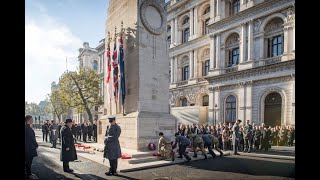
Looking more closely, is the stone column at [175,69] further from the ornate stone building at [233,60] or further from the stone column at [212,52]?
the stone column at [212,52]

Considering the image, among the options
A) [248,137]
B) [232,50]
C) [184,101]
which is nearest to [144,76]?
[248,137]

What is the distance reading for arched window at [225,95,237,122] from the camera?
85.5ft

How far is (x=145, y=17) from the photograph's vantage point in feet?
42.0

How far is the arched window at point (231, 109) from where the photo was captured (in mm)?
26050

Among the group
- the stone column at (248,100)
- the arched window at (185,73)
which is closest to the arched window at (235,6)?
the stone column at (248,100)

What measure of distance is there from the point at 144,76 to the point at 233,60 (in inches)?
706

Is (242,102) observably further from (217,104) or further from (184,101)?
(184,101)

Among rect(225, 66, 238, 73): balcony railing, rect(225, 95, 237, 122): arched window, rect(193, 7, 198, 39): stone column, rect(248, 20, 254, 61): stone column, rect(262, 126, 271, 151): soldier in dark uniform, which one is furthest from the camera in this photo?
rect(193, 7, 198, 39): stone column

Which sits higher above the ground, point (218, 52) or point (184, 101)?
point (218, 52)

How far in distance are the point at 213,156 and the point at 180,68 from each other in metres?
23.4

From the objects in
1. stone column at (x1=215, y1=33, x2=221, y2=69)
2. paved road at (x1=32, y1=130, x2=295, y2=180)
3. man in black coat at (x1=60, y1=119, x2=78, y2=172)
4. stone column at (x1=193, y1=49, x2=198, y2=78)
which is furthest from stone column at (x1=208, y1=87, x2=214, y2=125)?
man in black coat at (x1=60, y1=119, x2=78, y2=172)

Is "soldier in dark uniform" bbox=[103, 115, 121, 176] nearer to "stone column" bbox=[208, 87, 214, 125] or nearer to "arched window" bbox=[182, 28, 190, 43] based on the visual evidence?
"stone column" bbox=[208, 87, 214, 125]
